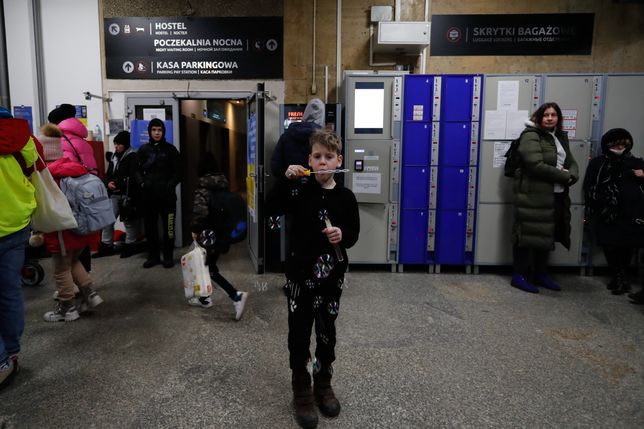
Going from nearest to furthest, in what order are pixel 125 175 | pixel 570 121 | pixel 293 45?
pixel 570 121 < pixel 125 175 < pixel 293 45

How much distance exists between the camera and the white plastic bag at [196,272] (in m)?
2.99

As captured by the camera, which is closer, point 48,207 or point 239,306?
point 48,207

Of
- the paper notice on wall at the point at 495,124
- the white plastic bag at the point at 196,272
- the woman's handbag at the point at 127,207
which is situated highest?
the paper notice on wall at the point at 495,124

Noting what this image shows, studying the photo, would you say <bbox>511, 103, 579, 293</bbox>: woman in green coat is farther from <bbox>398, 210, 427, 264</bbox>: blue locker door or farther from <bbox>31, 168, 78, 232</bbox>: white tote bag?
<bbox>31, 168, 78, 232</bbox>: white tote bag

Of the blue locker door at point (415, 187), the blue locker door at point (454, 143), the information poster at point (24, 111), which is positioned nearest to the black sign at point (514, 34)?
the blue locker door at point (454, 143)

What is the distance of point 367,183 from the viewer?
171 inches

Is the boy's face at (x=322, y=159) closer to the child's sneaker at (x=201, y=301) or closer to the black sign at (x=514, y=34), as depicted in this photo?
the child's sneaker at (x=201, y=301)

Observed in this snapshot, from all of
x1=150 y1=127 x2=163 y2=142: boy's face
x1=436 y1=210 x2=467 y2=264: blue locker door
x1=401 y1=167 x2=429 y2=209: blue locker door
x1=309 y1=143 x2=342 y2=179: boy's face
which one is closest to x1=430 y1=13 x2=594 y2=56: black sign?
x1=401 y1=167 x2=429 y2=209: blue locker door

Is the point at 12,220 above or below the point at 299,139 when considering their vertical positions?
below

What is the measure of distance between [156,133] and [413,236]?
300 centimetres

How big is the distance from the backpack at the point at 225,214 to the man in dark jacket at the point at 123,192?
221 centimetres

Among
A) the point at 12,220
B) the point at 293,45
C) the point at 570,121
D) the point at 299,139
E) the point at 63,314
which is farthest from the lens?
the point at 293,45

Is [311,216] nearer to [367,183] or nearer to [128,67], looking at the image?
[367,183]

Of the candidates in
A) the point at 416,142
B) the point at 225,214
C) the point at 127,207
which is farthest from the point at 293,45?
the point at 225,214
